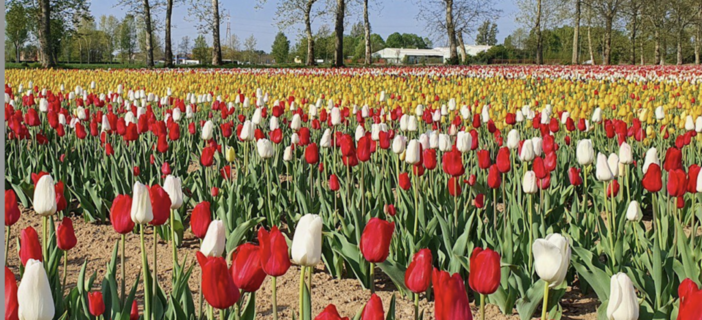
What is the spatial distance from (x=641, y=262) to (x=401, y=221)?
3.57 feet

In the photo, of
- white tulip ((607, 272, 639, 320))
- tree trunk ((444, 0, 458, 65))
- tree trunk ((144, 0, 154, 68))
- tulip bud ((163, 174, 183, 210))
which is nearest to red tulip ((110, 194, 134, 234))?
tulip bud ((163, 174, 183, 210))

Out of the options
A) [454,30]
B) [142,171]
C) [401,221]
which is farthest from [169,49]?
[401,221]

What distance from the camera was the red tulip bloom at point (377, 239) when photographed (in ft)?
5.23

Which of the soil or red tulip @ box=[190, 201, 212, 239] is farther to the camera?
the soil

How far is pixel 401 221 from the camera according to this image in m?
3.38

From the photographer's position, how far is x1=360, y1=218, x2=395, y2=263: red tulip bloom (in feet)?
5.23

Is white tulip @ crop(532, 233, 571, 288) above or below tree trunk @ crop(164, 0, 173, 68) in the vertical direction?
below

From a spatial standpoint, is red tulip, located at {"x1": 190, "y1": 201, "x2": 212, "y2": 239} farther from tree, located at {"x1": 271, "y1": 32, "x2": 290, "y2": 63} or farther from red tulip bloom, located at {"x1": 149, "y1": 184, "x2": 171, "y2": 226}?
tree, located at {"x1": 271, "y1": 32, "x2": 290, "y2": 63}

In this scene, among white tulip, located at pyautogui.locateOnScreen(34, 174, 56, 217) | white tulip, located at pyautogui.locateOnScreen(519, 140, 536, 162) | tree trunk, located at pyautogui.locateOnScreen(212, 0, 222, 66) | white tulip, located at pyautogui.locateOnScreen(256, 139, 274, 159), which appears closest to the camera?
white tulip, located at pyautogui.locateOnScreen(34, 174, 56, 217)

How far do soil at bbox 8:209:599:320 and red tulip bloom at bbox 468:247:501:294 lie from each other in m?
1.07

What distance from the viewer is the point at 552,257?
4.75ft

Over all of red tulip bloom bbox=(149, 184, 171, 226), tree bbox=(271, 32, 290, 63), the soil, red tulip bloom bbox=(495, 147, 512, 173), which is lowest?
the soil

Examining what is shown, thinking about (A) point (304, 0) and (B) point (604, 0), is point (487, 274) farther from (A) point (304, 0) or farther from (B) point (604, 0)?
(B) point (604, 0)

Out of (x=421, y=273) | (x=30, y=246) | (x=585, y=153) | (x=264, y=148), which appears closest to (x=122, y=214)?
(x=30, y=246)
